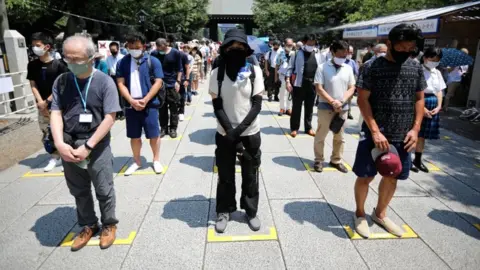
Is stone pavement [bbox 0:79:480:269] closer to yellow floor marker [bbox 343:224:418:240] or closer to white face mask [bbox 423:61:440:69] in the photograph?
yellow floor marker [bbox 343:224:418:240]

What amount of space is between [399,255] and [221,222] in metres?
1.66

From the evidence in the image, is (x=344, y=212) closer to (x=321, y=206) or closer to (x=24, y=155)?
(x=321, y=206)

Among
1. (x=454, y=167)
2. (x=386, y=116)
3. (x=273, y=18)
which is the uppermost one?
(x=273, y=18)

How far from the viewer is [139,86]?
14.8 ft

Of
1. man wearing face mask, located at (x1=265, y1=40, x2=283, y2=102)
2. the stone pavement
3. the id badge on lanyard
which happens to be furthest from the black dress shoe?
man wearing face mask, located at (x1=265, y1=40, x2=283, y2=102)

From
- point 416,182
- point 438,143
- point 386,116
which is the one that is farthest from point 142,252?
point 438,143

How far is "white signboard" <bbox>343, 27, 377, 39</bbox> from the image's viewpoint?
14575 millimetres

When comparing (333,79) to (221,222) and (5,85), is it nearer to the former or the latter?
(221,222)

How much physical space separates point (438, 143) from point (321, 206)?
13.2ft

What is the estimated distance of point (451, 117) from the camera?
354 inches

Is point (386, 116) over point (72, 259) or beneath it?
over

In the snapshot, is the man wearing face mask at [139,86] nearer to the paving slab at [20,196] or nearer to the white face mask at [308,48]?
the paving slab at [20,196]

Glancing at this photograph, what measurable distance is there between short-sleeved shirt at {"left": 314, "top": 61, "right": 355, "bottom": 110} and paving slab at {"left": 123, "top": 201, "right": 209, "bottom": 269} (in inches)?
91.5

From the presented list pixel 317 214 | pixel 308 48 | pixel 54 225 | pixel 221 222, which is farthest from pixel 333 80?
pixel 54 225
